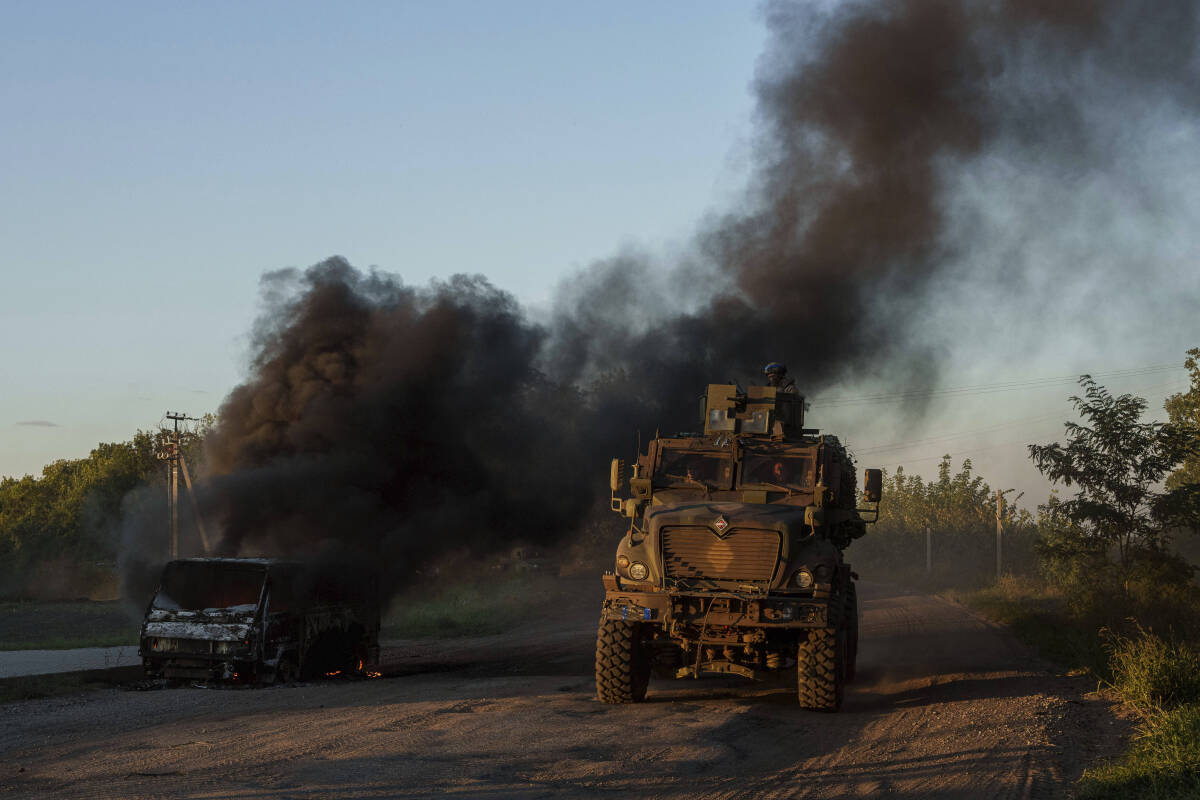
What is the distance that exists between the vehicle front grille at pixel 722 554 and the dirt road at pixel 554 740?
1500 mm

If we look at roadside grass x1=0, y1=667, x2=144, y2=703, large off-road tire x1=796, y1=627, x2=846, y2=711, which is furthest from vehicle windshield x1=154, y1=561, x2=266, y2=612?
large off-road tire x1=796, y1=627, x2=846, y2=711

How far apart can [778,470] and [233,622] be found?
25.0 feet

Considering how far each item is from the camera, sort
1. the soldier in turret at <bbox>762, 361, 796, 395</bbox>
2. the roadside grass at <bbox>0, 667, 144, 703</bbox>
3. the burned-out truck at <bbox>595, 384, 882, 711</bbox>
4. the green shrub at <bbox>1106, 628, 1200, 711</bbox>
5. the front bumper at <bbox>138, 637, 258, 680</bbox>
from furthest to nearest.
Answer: the soldier in turret at <bbox>762, 361, 796, 395</bbox>, the front bumper at <bbox>138, 637, 258, 680</bbox>, the roadside grass at <bbox>0, 667, 144, 703</bbox>, the green shrub at <bbox>1106, 628, 1200, 711</bbox>, the burned-out truck at <bbox>595, 384, 882, 711</bbox>

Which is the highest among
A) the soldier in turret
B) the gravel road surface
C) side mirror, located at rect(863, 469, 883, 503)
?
the soldier in turret

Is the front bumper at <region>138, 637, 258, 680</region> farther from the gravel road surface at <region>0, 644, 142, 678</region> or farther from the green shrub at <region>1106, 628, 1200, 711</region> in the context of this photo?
the green shrub at <region>1106, 628, 1200, 711</region>

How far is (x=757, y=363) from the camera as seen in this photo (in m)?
25.2

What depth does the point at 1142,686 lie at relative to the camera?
12531mm

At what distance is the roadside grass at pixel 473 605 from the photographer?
92.0 feet

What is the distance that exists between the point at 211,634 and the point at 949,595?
111ft

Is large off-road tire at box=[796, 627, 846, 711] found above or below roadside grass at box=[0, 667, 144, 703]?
above

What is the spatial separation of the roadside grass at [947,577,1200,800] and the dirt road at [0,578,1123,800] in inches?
17.1

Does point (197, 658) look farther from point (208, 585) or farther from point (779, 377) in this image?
point (779, 377)

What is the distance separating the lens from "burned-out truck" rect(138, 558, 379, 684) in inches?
593

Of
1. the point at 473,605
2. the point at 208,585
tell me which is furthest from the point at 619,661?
the point at 473,605
